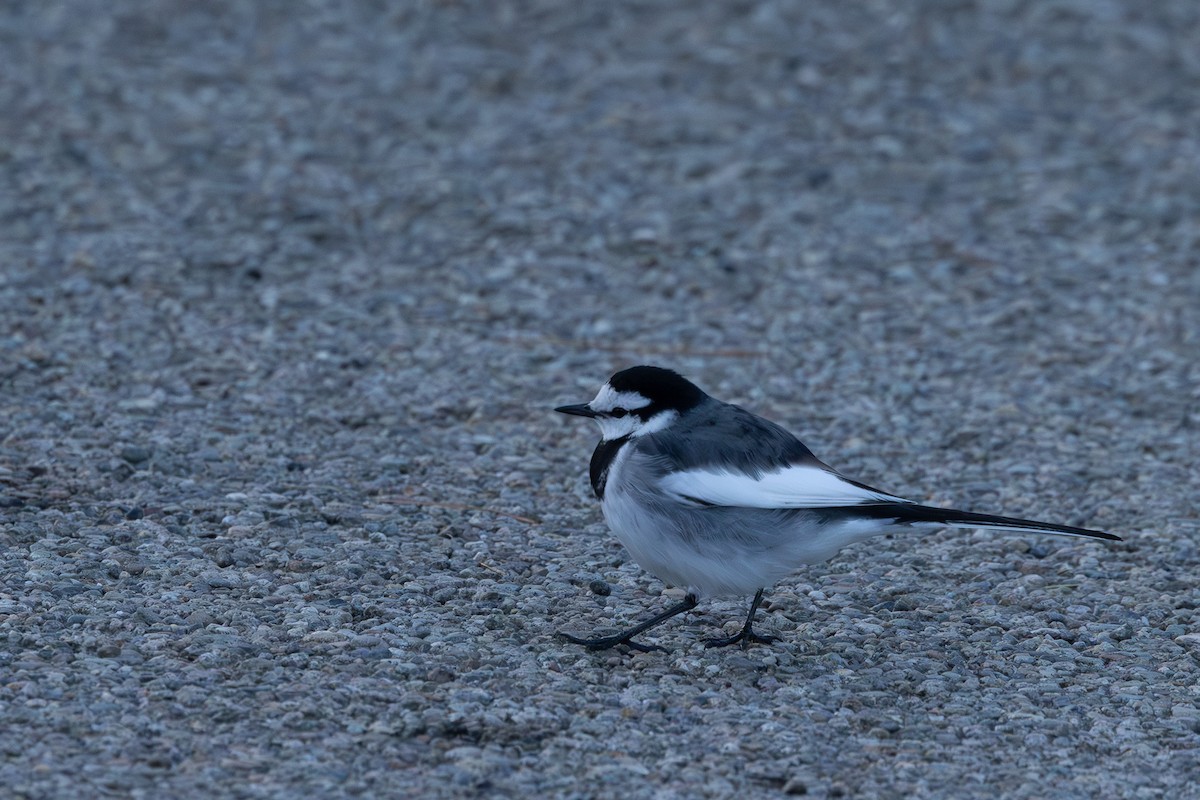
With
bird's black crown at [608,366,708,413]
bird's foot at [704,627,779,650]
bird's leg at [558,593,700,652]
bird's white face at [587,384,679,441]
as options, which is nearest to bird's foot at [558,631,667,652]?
bird's leg at [558,593,700,652]

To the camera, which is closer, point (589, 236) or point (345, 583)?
point (345, 583)

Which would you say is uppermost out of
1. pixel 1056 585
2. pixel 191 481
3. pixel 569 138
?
pixel 569 138

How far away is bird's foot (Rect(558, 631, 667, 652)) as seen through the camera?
477 centimetres

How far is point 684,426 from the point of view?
5016 millimetres

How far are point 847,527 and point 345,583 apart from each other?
164cm

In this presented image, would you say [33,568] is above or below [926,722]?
above

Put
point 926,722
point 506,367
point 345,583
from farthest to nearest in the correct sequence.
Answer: point 506,367
point 345,583
point 926,722

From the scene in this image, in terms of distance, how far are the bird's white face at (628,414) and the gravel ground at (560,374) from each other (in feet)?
1.96

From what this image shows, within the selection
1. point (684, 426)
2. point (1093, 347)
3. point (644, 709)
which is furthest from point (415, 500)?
point (1093, 347)

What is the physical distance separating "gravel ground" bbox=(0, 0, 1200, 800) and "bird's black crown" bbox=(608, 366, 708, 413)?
711 millimetres

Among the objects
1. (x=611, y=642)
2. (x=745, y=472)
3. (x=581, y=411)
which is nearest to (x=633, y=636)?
(x=611, y=642)

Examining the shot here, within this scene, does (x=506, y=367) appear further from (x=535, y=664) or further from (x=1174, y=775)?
(x=1174, y=775)

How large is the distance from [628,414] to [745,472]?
1.67 feet

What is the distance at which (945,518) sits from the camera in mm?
4500
